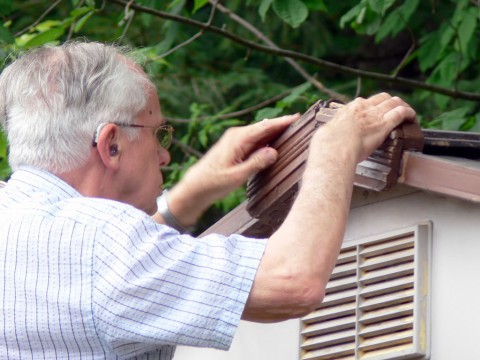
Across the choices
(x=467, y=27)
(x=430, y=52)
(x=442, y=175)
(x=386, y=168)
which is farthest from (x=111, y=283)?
(x=430, y=52)

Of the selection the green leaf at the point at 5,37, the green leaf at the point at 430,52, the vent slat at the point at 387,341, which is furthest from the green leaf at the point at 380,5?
the vent slat at the point at 387,341

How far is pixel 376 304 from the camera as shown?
424cm

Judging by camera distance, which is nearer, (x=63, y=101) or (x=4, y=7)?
(x=63, y=101)

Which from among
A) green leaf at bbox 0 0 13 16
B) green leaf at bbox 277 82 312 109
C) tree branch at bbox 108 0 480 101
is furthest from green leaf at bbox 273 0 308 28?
green leaf at bbox 0 0 13 16

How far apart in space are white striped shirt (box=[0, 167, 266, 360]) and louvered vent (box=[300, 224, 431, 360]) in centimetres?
91

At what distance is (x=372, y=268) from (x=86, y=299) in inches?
50.2

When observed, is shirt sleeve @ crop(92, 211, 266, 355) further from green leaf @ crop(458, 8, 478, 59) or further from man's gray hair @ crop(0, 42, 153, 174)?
green leaf @ crop(458, 8, 478, 59)

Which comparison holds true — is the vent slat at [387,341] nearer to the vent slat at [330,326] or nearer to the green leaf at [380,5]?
the vent slat at [330,326]

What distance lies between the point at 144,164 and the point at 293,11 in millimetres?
2145

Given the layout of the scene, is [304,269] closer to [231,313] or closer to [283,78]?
[231,313]

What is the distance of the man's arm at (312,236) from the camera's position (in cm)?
331

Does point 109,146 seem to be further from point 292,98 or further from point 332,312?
point 292,98

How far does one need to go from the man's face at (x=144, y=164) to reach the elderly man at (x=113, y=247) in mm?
41

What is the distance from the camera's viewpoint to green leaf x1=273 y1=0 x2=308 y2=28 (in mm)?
5715
